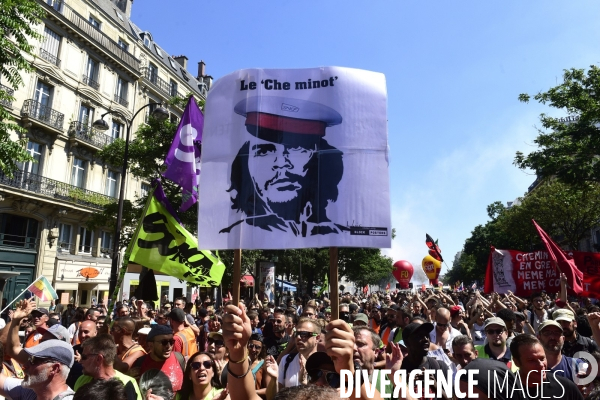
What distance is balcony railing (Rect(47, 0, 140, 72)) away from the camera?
26308 mm

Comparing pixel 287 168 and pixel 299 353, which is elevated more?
pixel 287 168

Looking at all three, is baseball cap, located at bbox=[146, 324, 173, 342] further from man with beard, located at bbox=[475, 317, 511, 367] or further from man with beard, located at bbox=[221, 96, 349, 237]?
man with beard, located at bbox=[475, 317, 511, 367]

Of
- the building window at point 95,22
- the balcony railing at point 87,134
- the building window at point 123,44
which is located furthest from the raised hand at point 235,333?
the building window at point 123,44

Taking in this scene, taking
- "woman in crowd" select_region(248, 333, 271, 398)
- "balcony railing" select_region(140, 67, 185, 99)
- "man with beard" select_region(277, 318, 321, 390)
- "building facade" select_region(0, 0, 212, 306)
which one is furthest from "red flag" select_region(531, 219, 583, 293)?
"balcony railing" select_region(140, 67, 185, 99)

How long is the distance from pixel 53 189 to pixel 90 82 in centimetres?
766

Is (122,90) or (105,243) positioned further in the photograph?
(122,90)

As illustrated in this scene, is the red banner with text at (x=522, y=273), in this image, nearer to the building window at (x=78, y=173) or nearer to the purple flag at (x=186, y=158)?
the purple flag at (x=186, y=158)

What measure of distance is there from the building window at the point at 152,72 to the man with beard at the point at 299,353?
1351 inches

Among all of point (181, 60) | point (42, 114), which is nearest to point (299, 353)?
point (42, 114)

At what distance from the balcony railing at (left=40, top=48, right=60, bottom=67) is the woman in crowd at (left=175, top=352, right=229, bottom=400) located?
85.9 ft

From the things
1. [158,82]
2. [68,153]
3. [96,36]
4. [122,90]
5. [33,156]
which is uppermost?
[158,82]

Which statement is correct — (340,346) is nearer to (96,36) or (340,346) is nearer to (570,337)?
(570,337)

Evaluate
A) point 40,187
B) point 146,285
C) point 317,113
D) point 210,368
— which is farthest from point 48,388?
point 40,187

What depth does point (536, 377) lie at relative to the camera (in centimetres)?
341
